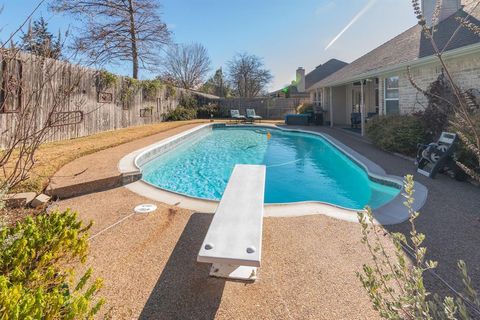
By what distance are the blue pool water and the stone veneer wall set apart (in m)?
2.46

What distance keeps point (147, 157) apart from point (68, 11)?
16274 millimetres

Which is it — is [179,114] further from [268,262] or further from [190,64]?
[190,64]

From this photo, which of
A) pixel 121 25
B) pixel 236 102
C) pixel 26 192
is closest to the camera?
pixel 26 192

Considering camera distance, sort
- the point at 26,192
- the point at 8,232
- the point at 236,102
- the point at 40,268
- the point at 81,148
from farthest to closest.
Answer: the point at 236,102
the point at 81,148
the point at 26,192
the point at 8,232
the point at 40,268

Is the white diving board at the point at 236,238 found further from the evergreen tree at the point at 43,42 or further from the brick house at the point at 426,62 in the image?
the brick house at the point at 426,62

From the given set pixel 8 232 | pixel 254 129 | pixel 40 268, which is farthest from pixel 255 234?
pixel 254 129

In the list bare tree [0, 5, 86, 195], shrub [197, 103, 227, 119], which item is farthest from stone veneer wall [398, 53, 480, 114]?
shrub [197, 103, 227, 119]

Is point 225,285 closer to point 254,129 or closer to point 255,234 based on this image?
point 255,234

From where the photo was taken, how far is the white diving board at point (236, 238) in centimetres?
240

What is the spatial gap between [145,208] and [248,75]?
42177mm

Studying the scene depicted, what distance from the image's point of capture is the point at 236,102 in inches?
1013

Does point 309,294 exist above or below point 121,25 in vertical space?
below

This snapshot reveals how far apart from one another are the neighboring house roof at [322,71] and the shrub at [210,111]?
44.6 feet

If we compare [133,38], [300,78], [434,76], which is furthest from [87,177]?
[300,78]
